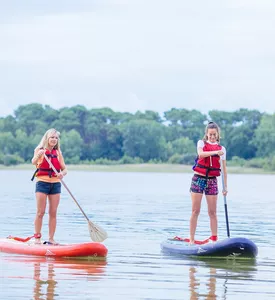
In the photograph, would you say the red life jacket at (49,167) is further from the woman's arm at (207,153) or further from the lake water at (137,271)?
the woman's arm at (207,153)

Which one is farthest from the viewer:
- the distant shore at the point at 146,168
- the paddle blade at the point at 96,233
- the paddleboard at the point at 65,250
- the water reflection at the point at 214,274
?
the distant shore at the point at 146,168

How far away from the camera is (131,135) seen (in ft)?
351

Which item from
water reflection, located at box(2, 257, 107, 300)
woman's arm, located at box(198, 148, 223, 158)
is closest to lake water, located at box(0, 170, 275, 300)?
water reflection, located at box(2, 257, 107, 300)

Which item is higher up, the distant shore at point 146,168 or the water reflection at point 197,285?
the water reflection at point 197,285

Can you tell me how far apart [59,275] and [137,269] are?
1222 millimetres

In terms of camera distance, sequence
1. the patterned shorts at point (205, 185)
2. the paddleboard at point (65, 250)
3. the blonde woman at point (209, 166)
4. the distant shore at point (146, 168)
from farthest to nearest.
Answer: the distant shore at point (146, 168)
the patterned shorts at point (205, 185)
the blonde woman at point (209, 166)
the paddleboard at point (65, 250)

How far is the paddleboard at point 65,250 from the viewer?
40.9ft

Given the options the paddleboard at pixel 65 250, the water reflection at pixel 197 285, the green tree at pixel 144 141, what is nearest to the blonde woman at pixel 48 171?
the paddleboard at pixel 65 250

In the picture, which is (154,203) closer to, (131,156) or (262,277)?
(262,277)

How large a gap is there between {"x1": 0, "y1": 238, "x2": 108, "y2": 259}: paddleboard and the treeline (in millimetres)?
81451

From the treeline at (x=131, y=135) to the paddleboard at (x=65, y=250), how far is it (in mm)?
81451

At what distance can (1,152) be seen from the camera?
102875 mm

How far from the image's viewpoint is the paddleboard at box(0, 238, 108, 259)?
12469 mm

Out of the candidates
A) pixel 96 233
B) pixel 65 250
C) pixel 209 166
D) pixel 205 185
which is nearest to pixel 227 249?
pixel 205 185
